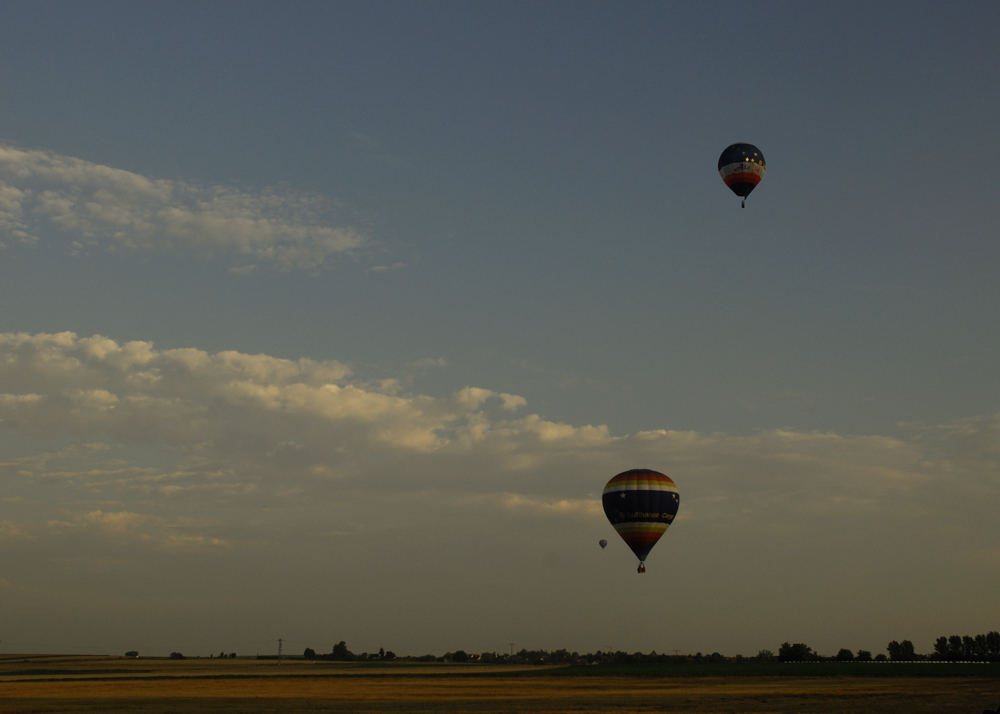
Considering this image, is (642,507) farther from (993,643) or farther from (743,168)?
(993,643)

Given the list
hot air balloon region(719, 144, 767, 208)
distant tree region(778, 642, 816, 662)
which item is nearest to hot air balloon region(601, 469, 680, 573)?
hot air balloon region(719, 144, 767, 208)

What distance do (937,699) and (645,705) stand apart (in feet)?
67.7

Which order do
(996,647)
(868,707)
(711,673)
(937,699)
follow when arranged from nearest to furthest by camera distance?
(868,707), (937,699), (711,673), (996,647)

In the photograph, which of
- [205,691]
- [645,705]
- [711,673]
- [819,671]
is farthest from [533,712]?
[819,671]

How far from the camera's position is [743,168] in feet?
249

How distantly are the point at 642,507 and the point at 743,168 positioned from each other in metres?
30.3

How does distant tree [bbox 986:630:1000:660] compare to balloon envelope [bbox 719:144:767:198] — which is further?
distant tree [bbox 986:630:1000:660]

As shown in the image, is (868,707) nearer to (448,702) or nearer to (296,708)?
(448,702)

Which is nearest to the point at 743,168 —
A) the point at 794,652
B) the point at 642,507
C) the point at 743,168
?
the point at 743,168

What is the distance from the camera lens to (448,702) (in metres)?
58.9

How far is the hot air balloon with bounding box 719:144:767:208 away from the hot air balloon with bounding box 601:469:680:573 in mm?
25461

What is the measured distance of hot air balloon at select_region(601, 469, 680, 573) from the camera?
78.6 metres

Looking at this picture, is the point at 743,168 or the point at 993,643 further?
the point at 993,643

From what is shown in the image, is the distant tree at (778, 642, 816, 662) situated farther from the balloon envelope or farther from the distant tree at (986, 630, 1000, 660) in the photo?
the balloon envelope
